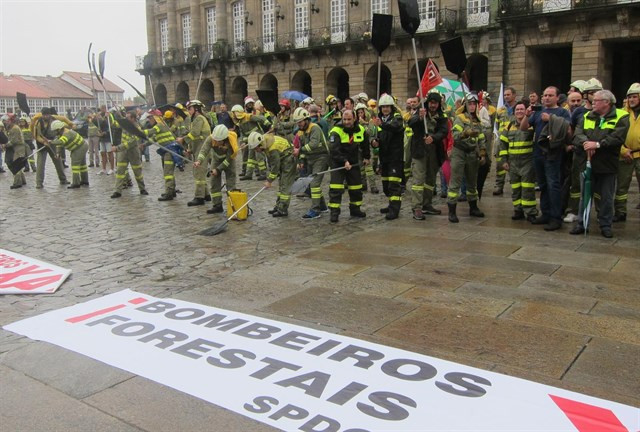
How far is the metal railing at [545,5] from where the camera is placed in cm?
2336

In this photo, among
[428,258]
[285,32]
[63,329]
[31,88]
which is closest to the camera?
[63,329]

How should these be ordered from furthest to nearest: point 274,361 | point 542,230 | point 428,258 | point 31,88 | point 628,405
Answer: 1. point 31,88
2. point 542,230
3. point 428,258
4. point 274,361
5. point 628,405

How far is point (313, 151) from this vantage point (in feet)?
32.0

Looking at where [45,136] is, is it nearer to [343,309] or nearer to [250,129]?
[250,129]

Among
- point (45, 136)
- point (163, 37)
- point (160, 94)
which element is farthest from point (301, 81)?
point (45, 136)

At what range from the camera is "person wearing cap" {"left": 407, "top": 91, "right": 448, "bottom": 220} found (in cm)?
893

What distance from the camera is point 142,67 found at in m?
50.3

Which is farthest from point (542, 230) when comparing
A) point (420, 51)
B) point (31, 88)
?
point (31, 88)

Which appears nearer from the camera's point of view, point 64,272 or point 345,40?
point 64,272

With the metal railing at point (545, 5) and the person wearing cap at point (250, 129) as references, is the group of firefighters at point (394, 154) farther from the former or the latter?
the metal railing at point (545, 5)

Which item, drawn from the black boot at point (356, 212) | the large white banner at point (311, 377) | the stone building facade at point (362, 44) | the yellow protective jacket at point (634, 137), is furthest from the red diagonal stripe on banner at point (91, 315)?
the stone building facade at point (362, 44)

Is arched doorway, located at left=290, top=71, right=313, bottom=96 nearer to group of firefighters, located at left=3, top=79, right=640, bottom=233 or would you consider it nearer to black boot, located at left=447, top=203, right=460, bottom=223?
group of firefighters, located at left=3, top=79, right=640, bottom=233

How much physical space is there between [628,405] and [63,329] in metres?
4.00

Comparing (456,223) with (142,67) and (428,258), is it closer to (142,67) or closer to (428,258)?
(428,258)
